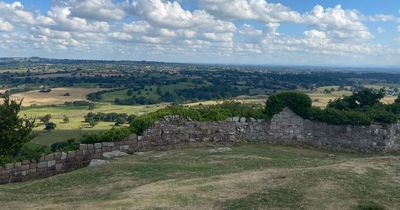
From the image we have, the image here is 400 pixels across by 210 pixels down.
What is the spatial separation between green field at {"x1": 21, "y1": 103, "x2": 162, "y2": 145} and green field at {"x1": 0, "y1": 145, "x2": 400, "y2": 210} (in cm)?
3404

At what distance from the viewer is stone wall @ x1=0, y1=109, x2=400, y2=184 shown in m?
23.1

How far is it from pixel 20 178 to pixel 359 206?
1381 centimetres

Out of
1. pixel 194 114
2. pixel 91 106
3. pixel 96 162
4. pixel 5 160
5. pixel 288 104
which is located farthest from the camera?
pixel 91 106

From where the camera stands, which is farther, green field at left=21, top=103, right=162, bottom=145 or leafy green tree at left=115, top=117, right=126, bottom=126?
leafy green tree at left=115, top=117, right=126, bottom=126

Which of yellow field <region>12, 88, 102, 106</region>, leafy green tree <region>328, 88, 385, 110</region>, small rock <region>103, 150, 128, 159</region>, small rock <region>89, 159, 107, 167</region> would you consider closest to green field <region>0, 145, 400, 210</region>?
small rock <region>89, 159, 107, 167</region>

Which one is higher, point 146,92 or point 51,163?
point 51,163

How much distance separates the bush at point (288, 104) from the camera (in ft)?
84.3

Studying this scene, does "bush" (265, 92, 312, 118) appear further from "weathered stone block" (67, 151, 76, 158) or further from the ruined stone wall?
"weathered stone block" (67, 151, 76, 158)

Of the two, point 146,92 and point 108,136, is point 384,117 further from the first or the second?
point 146,92

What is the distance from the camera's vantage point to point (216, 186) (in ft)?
46.2

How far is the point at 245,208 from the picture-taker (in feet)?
39.9

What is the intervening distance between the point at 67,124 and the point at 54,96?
1995 inches

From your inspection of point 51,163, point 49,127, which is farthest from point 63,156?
point 49,127

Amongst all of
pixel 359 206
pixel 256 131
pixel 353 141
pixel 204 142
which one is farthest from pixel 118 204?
pixel 353 141
